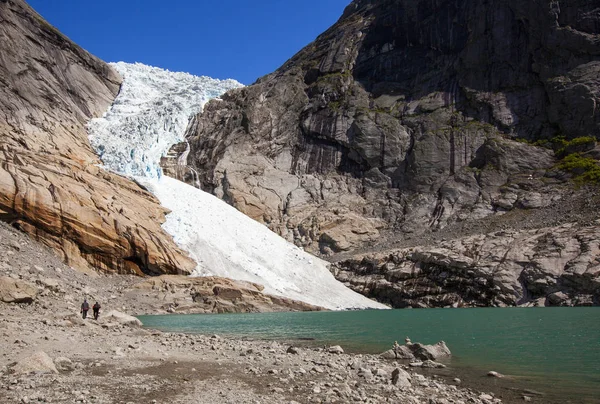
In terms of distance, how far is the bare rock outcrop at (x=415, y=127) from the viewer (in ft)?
213

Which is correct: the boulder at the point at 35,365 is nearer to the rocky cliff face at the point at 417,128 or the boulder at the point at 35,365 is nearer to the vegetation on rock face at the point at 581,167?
the rocky cliff face at the point at 417,128

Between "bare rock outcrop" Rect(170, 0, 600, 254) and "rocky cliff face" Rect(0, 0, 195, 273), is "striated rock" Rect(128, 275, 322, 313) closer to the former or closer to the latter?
"rocky cliff face" Rect(0, 0, 195, 273)

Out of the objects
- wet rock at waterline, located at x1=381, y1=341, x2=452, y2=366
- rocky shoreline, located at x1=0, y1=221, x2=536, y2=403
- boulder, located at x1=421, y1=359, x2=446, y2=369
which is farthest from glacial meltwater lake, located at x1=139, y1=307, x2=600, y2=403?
rocky shoreline, located at x1=0, y1=221, x2=536, y2=403

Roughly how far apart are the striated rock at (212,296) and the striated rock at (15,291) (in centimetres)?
1462

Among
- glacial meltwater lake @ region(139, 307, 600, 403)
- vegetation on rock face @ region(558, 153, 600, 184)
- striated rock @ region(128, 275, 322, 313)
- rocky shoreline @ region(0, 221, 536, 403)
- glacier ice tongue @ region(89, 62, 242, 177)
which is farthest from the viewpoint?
vegetation on rock face @ region(558, 153, 600, 184)

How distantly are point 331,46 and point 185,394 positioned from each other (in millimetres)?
91554

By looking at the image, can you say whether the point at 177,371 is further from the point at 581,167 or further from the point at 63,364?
the point at 581,167

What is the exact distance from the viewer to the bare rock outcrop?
2559 inches

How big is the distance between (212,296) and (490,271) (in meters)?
26.0

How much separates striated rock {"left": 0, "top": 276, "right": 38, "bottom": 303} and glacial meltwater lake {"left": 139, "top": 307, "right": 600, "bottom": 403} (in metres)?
6.13

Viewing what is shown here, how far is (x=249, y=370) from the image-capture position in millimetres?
11656

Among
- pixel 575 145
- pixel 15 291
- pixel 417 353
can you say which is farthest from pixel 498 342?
pixel 575 145

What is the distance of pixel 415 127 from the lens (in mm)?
74688

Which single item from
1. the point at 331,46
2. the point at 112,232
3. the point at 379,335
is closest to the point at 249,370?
the point at 379,335
